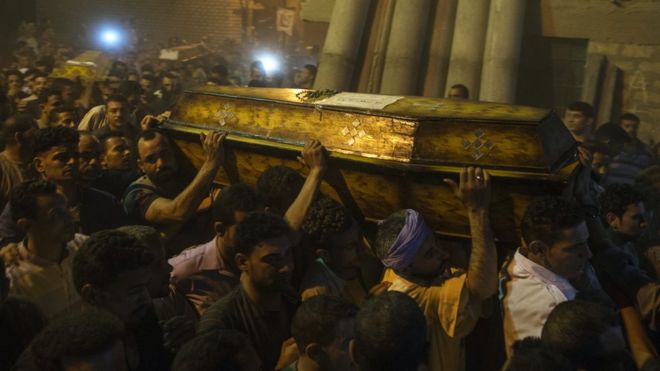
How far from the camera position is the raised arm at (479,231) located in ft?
9.57

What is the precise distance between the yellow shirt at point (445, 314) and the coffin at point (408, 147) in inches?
23.5

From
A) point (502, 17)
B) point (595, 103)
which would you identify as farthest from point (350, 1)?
point (595, 103)

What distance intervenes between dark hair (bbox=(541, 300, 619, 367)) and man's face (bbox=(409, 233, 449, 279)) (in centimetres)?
63

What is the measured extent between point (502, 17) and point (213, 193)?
16.3ft

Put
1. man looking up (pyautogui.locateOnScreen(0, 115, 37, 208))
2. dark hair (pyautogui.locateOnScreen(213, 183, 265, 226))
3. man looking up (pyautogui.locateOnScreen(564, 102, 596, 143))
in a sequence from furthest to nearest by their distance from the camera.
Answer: man looking up (pyautogui.locateOnScreen(564, 102, 596, 143))
man looking up (pyautogui.locateOnScreen(0, 115, 37, 208))
dark hair (pyautogui.locateOnScreen(213, 183, 265, 226))

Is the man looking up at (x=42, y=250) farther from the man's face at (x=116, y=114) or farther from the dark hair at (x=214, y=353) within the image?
the man's face at (x=116, y=114)

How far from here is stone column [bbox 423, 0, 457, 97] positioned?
8.33 meters

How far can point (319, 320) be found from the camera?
250cm

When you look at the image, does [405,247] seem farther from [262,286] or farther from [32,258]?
[32,258]

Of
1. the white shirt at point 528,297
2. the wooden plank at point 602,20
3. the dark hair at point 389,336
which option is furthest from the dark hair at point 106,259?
the wooden plank at point 602,20

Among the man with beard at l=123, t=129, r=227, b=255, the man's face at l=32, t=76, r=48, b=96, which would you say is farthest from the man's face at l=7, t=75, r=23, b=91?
the man with beard at l=123, t=129, r=227, b=255

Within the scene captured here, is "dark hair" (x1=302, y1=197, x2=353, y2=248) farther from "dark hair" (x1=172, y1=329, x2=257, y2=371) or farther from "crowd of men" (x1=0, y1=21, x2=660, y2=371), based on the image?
"dark hair" (x1=172, y1=329, x2=257, y2=371)

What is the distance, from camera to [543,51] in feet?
28.8

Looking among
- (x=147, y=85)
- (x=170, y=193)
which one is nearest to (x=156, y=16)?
(x=147, y=85)
